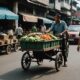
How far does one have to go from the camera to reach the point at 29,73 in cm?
1152

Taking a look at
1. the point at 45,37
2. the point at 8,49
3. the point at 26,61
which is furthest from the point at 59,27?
the point at 8,49

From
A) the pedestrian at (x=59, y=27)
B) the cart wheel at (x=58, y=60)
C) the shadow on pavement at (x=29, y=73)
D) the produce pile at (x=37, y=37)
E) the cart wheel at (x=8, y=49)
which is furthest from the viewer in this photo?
the cart wheel at (x=8, y=49)

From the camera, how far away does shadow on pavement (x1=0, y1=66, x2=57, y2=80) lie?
10.7m

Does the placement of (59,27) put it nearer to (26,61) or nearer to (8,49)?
(26,61)

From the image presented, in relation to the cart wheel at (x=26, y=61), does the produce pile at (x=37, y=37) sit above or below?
above

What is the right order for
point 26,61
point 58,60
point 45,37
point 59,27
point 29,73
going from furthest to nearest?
point 59,27 → point 26,61 → point 58,60 → point 45,37 → point 29,73

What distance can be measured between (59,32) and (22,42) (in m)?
2.01

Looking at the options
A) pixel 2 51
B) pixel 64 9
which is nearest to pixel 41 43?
pixel 2 51

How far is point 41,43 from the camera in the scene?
11141 mm

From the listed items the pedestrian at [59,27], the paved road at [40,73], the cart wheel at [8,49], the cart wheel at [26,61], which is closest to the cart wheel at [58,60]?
the paved road at [40,73]

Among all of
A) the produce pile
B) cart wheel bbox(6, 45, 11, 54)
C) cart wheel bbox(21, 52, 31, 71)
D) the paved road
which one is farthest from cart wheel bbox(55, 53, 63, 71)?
cart wheel bbox(6, 45, 11, 54)

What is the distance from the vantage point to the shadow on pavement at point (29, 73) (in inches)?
422

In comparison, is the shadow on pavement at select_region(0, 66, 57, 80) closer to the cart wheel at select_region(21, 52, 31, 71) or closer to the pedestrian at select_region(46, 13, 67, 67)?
the cart wheel at select_region(21, 52, 31, 71)

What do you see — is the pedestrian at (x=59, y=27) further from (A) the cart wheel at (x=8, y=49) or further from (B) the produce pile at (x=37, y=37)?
(A) the cart wheel at (x=8, y=49)
